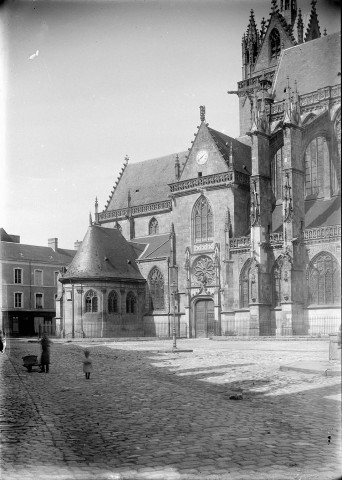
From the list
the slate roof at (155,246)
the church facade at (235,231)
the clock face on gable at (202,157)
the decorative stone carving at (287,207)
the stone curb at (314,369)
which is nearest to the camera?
the stone curb at (314,369)

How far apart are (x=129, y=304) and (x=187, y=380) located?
2803cm

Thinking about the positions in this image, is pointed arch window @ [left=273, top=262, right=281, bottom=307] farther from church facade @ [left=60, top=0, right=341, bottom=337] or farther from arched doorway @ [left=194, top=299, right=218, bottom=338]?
arched doorway @ [left=194, top=299, right=218, bottom=338]

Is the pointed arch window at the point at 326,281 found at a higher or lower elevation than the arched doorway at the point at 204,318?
higher

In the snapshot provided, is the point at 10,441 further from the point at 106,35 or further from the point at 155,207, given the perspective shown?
the point at 155,207

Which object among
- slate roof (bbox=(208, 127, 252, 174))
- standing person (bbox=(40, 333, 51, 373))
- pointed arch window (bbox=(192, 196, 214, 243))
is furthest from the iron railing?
standing person (bbox=(40, 333, 51, 373))

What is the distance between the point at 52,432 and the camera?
27.7 feet

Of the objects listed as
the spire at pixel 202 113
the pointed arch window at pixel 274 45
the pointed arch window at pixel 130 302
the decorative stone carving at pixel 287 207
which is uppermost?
the pointed arch window at pixel 274 45

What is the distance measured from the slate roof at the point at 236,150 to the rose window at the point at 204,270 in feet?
22.5

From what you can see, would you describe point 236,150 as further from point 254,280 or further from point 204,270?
point 254,280

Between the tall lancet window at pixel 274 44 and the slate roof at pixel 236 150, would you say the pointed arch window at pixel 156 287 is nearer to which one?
the slate roof at pixel 236 150

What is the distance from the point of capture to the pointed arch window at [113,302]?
3568 centimetres

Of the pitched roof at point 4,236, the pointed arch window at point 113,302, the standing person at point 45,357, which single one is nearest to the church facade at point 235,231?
the pointed arch window at point 113,302

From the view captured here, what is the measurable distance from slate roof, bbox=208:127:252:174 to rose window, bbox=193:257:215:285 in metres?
6.85

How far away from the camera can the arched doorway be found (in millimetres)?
41625
